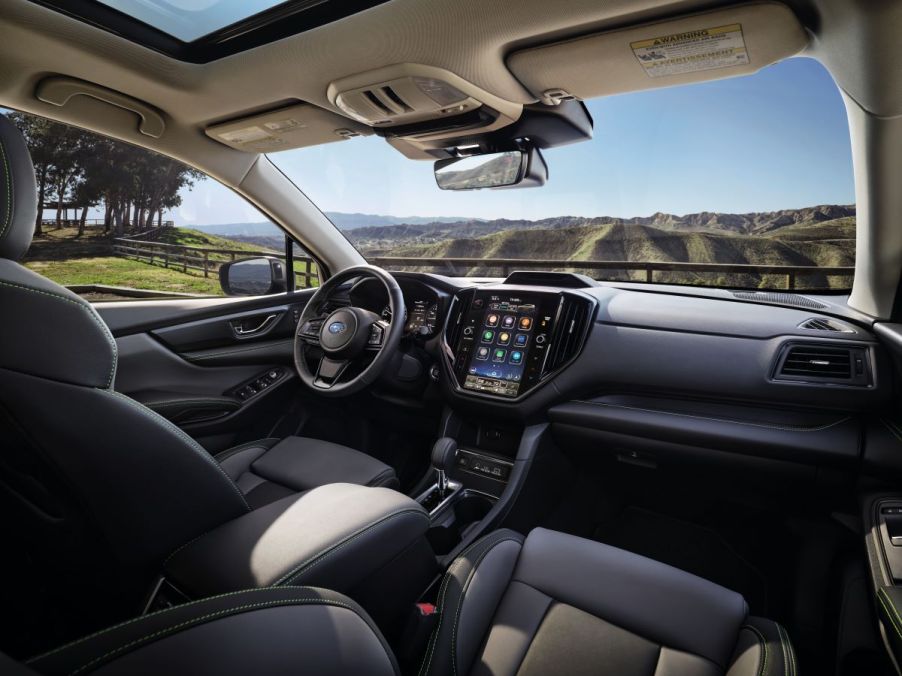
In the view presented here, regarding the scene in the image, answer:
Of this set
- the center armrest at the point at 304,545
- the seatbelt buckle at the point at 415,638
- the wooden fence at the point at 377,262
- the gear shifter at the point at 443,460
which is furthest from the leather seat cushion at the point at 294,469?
the wooden fence at the point at 377,262

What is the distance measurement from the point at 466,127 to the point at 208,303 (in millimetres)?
1714

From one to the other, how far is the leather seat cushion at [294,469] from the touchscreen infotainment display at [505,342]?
0.58 meters

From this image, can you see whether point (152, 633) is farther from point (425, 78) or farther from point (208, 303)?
point (208, 303)

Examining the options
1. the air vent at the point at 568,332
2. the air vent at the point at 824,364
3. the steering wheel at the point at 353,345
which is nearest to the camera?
the air vent at the point at 824,364

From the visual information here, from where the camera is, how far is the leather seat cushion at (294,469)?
7.04ft

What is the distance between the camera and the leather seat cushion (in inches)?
84.4

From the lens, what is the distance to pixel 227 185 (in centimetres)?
312

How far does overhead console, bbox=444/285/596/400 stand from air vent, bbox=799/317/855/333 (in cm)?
79

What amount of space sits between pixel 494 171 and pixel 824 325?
1676 millimetres

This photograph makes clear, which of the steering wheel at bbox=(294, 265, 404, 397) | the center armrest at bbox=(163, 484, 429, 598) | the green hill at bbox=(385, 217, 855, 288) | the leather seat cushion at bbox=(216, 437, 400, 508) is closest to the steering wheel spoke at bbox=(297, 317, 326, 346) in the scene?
the steering wheel at bbox=(294, 265, 404, 397)

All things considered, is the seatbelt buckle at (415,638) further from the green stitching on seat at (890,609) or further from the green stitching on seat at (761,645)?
the green stitching on seat at (890,609)

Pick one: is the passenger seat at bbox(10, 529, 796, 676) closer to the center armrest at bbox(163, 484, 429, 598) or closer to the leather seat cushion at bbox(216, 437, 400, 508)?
the center armrest at bbox(163, 484, 429, 598)

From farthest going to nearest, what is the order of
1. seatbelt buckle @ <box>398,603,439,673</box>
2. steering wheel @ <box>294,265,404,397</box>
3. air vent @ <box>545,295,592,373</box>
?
steering wheel @ <box>294,265,404,397</box> → air vent @ <box>545,295,592,373</box> → seatbelt buckle @ <box>398,603,439,673</box>

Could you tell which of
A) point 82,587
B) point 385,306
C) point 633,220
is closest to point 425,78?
point 385,306
